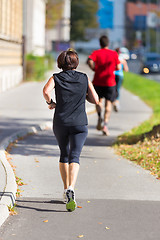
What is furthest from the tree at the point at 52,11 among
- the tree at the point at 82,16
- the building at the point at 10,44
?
the tree at the point at 82,16

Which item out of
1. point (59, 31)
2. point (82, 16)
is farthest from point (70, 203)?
point (82, 16)

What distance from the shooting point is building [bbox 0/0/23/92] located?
76.7ft

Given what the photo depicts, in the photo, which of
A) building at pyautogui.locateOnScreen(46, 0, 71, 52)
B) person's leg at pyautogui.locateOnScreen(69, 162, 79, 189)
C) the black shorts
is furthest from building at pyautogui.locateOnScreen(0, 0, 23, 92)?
building at pyautogui.locateOnScreen(46, 0, 71, 52)

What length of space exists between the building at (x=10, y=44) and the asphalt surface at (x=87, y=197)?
1143cm

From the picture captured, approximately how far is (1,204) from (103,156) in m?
4.05

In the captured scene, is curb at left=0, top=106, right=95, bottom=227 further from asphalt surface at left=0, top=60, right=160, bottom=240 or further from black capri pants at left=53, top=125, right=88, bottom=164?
black capri pants at left=53, top=125, right=88, bottom=164

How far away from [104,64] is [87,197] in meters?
5.22

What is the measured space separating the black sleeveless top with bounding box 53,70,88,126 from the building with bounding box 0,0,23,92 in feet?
52.4

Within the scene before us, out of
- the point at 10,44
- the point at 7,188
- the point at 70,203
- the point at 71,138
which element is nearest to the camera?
the point at 70,203

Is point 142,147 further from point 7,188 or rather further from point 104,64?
point 7,188

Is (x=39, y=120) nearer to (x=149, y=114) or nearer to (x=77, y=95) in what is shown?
(x=149, y=114)

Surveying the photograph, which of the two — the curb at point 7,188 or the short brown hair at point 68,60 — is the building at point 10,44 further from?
the short brown hair at point 68,60

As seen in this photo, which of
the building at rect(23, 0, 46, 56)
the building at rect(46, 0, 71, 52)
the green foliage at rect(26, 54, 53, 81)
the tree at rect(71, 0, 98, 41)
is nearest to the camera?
the green foliage at rect(26, 54, 53, 81)

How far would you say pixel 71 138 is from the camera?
667cm
